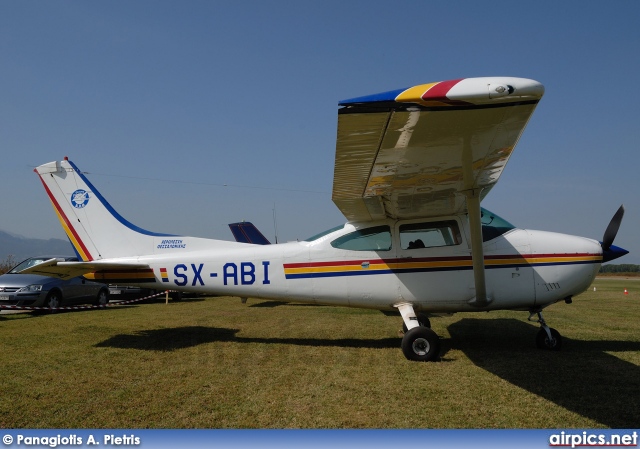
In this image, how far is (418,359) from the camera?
6.06 metres

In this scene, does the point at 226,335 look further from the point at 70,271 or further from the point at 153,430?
the point at 153,430

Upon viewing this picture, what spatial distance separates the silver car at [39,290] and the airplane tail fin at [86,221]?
291cm

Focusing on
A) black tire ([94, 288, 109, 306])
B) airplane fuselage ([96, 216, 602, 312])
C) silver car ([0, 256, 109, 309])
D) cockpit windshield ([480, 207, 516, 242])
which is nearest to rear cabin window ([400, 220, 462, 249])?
airplane fuselage ([96, 216, 602, 312])

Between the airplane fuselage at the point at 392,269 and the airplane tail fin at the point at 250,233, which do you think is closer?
the airplane fuselage at the point at 392,269

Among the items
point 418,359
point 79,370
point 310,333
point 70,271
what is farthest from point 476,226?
point 70,271

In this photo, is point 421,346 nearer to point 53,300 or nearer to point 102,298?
point 53,300

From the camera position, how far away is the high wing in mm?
3363

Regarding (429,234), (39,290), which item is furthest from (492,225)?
(39,290)

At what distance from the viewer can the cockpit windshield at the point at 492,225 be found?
6.98 meters

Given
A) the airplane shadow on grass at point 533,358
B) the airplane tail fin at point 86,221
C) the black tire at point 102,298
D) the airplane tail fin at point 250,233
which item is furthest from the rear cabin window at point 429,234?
the airplane tail fin at point 250,233

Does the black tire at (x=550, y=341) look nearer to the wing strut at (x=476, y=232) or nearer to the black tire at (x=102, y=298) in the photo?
the wing strut at (x=476, y=232)

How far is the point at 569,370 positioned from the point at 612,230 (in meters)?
2.63

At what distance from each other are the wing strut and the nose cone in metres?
1.97

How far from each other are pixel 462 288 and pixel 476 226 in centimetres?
116
